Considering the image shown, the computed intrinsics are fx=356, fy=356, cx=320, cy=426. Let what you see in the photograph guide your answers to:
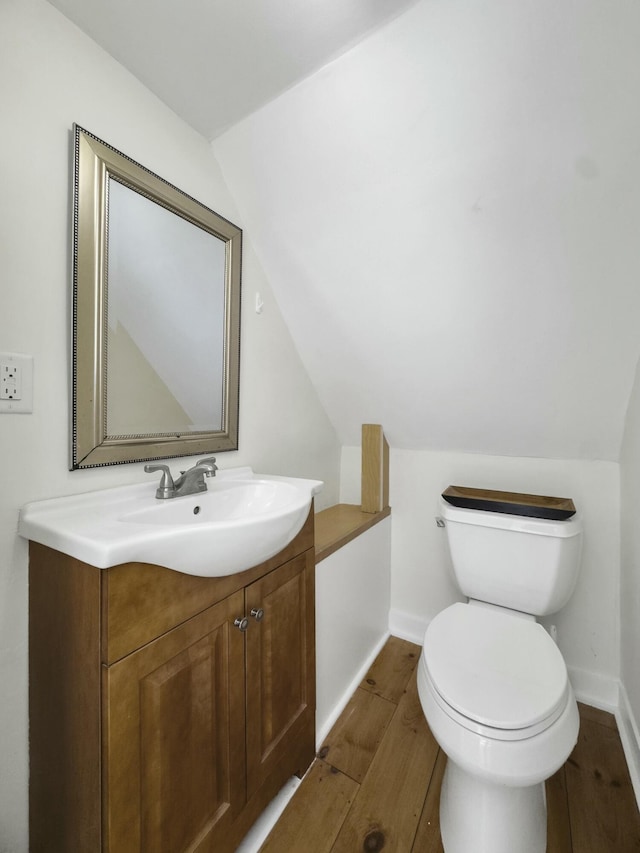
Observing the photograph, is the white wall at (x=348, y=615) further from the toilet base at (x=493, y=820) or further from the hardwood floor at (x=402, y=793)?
the toilet base at (x=493, y=820)

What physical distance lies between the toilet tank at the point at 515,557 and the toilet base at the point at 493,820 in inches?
21.0

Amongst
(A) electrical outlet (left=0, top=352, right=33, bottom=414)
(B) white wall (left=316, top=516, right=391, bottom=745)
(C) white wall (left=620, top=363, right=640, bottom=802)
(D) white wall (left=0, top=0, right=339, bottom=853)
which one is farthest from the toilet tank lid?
(A) electrical outlet (left=0, top=352, right=33, bottom=414)

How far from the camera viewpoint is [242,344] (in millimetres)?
1327

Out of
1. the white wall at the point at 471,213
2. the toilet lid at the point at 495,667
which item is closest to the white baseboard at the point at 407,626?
the toilet lid at the point at 495,667

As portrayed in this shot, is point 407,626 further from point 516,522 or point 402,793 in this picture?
point 516,522

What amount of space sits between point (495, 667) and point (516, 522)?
497 mm

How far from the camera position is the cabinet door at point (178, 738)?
61 centimetres

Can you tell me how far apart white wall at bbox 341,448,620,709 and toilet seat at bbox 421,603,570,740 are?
21.7 inches

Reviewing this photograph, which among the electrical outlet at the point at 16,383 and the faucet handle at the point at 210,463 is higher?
the electrical outlet at the point at 16,383

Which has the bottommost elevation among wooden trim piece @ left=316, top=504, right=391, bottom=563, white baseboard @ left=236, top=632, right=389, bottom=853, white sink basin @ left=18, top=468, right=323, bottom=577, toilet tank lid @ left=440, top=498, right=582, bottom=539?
white baseboard @ left=236, top=632, right=389, bottom=853

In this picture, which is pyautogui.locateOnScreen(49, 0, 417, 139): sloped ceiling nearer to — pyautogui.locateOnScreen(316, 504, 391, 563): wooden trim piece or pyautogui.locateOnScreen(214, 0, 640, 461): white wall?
pyautogui.locateOnScreen(214, 0, 640, 461): white wall

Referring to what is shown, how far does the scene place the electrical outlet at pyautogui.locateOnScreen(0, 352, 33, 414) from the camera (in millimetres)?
732

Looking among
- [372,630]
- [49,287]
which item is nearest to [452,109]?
[49,287]

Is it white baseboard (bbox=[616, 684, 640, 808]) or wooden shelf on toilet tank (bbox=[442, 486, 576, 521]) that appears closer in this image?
white baseboard (bbox=[616, 684, 640, 808])
